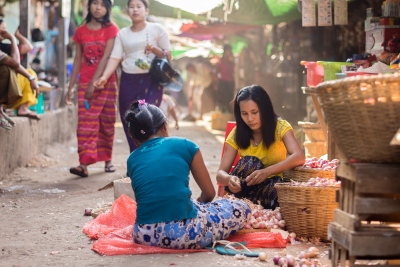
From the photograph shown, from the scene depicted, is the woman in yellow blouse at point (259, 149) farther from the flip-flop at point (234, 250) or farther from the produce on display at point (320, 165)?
the flip-flop at point (234, 250)

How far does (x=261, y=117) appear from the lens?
18.2 ft

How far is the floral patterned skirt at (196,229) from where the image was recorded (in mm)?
4438

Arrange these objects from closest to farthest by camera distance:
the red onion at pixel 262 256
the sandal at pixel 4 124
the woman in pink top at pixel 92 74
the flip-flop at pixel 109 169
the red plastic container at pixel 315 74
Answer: the red onion at pixel 262 256
the red plastic container at pixel 315 74
the sandal at pixel 4 124
the woman in pink top at pixel 92 74
the flip-flop at pixel 109 169

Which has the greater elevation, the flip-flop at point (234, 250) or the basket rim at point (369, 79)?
the basket rim at point (369, 79)

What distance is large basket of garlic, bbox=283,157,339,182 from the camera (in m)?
5.41

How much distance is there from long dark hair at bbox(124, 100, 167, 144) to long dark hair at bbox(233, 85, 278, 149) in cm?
109

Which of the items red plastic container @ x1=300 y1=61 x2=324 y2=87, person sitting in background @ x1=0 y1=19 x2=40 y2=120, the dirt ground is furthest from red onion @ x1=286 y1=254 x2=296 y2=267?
person sitting in background @ x1=0 y1=19 x2=40 y2=120

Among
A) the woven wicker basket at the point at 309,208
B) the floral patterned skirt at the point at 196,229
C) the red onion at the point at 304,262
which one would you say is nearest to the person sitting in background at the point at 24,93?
the floral patterned skirt at the point at 196,229

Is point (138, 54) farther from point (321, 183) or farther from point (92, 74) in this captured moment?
point (321, 183)

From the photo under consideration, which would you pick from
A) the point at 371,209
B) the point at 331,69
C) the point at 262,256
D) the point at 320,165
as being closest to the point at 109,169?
the point at 331,69

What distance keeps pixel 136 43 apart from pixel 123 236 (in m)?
3.61

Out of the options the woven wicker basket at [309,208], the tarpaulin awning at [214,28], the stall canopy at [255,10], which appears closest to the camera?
the woven wicker basket at [309,208]

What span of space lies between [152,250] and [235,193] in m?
1.33

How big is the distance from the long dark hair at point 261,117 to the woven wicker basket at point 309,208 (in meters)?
0.73
